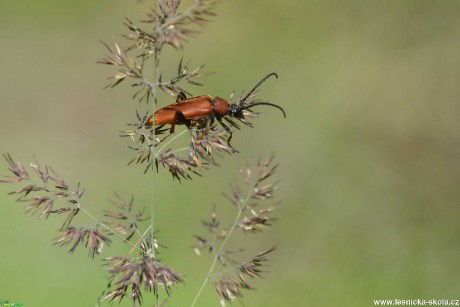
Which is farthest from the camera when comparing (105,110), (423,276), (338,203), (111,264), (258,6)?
(258,6)

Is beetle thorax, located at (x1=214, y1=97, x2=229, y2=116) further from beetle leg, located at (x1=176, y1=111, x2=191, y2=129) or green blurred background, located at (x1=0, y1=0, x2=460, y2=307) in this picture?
green blurred background, located at (x1=0, y1=0, x2=460, y2=307)

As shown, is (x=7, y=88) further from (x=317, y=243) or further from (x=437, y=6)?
(x=437, y=6)

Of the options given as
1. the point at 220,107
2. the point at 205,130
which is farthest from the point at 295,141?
the point at 205,130

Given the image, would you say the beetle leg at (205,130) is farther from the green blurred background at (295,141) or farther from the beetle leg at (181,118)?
the green blurred background at (295,141)

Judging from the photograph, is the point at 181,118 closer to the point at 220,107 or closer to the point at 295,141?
the point at 220,107

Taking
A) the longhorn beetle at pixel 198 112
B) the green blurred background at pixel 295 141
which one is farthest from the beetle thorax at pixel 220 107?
the green blurred background at pixel 295 141

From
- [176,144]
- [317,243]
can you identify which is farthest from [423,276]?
[176,144]
